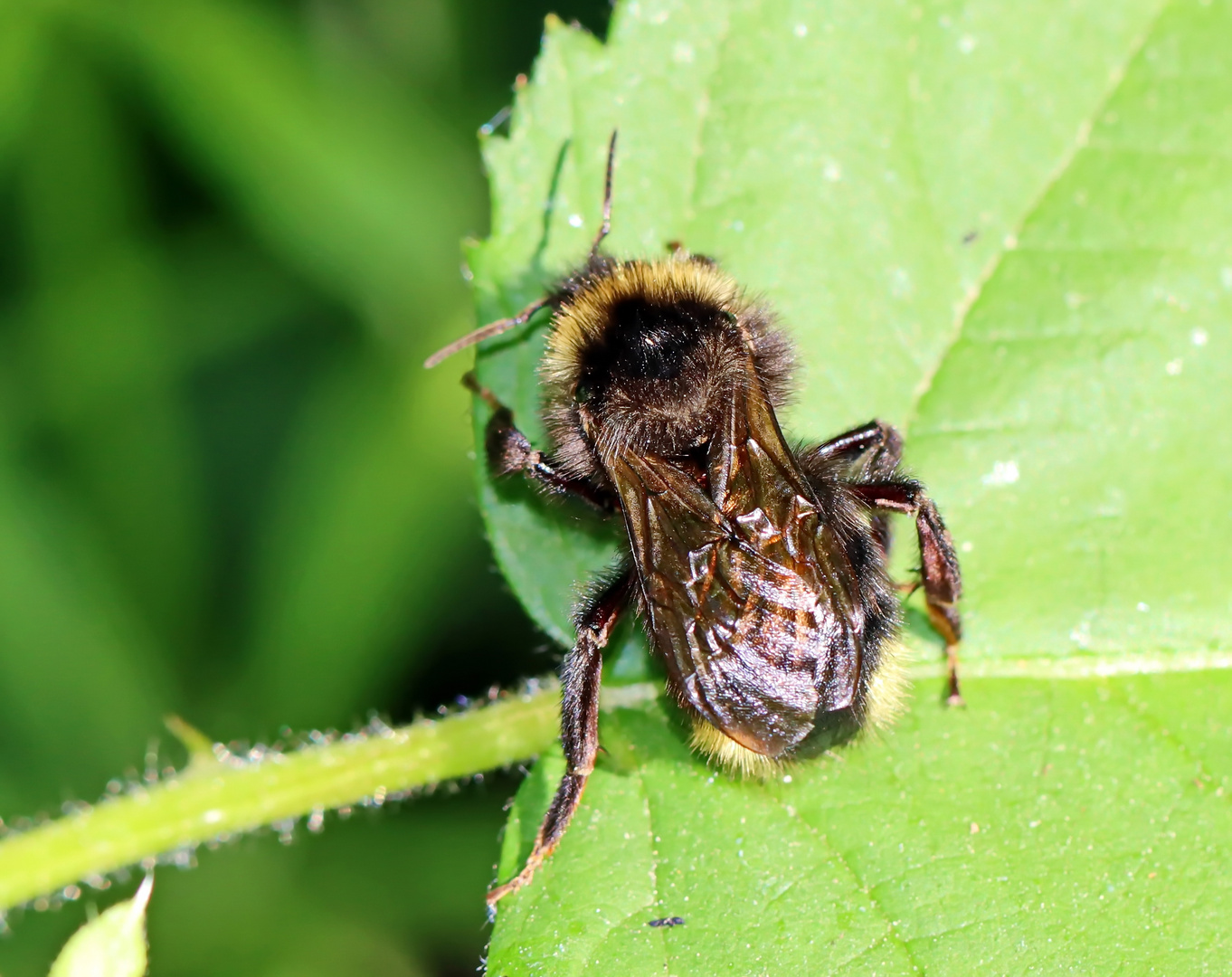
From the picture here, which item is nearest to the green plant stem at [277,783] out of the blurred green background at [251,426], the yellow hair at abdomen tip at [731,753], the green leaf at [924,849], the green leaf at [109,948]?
the green leaf at [924,849]

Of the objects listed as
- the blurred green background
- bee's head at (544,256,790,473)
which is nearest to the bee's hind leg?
bee's head at (544,256,790,473)

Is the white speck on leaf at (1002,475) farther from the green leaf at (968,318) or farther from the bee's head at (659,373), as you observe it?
the bee's head at (659,373)

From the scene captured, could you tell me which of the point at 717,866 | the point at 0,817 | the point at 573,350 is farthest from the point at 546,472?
the point at 0,817

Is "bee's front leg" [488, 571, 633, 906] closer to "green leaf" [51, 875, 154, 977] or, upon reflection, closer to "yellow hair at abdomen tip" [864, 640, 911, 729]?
"yellow hair at abdomen tip" [864, 640, 911, 729]

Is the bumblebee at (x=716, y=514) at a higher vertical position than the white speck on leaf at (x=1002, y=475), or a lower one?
higher

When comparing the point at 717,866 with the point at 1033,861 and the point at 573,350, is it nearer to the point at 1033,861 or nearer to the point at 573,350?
the point at 1033,861

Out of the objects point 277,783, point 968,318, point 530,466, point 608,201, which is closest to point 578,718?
point 530,466
